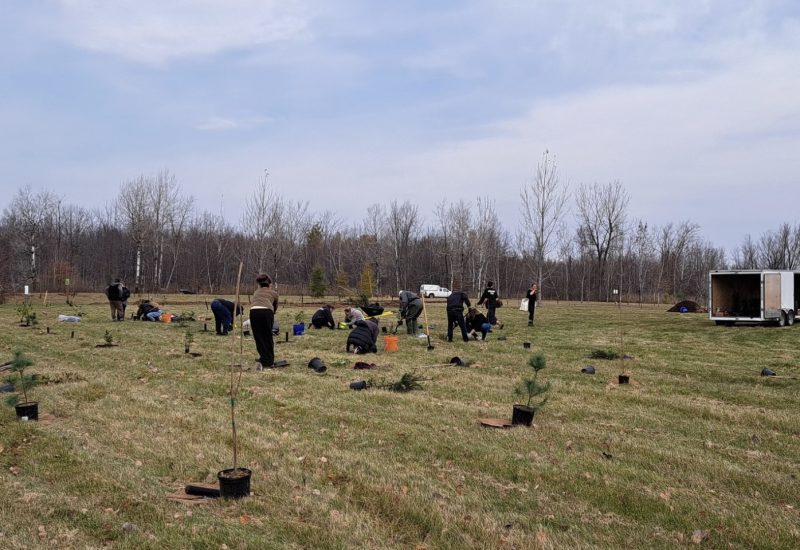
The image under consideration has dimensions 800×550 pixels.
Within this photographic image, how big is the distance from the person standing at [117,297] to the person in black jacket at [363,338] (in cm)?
1179

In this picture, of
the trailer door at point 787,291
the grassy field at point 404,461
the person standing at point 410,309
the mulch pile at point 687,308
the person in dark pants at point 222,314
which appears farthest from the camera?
the mulch pile at point 687,308

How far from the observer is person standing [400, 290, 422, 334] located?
59.1ft

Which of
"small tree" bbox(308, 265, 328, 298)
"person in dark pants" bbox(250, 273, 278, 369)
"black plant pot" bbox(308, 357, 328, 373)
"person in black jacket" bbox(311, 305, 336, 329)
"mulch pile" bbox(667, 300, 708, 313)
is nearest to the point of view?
"black plant pot" bbox(308, 357, 328, 373)

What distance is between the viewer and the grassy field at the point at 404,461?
175 inches

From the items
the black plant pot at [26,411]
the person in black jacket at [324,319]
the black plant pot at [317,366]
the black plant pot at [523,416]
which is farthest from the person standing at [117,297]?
the black plant pot at [523,416]

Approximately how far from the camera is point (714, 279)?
2492cm

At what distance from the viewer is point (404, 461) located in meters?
6.03

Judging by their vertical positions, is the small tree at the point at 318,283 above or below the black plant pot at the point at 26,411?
above

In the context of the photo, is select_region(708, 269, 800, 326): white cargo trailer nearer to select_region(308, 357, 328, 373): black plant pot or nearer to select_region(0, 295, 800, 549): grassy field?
select_region(0, 295, 800, 549): grassy field

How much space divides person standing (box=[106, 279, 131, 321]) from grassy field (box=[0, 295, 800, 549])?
11.3 m

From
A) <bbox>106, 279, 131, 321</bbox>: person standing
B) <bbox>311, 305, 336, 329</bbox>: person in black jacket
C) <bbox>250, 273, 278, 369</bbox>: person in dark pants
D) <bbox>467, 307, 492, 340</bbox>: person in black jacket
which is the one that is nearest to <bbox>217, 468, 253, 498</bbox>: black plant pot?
<bbox>250, 273, 278, 369</bbox>: person in dark pants

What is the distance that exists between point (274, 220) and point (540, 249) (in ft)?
68.8

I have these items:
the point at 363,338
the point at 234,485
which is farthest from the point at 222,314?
the point at 234,485

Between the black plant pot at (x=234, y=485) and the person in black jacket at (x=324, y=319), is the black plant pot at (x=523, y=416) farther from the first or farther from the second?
the person in black jacket at (x=324, y=319)
